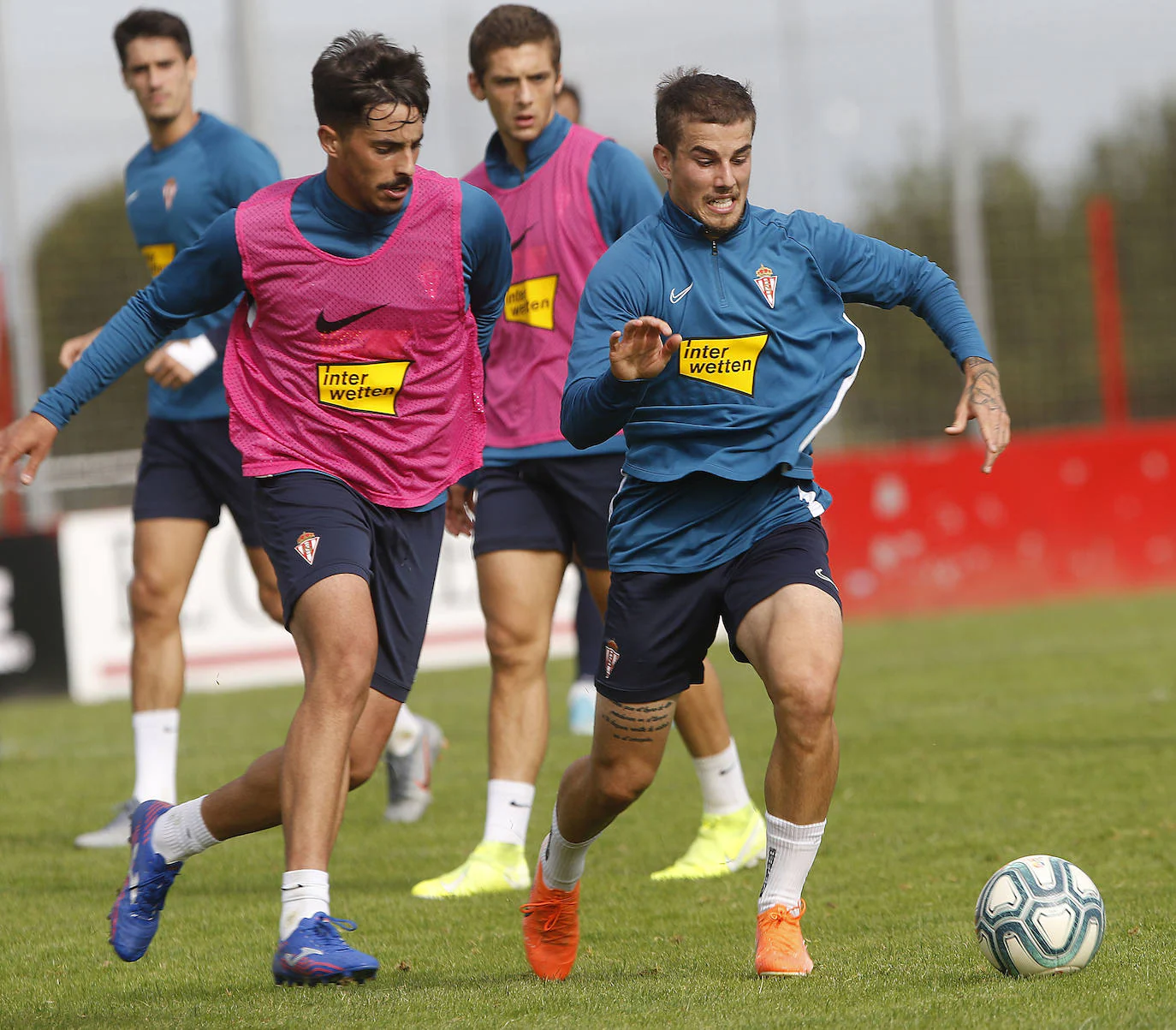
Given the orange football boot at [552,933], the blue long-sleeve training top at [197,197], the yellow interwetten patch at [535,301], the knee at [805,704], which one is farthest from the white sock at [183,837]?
the blue long-sleeve training top at [197,197]

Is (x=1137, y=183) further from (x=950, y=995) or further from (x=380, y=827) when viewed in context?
(x=950, y=995)

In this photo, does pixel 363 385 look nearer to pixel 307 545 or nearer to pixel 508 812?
pixel 307 545

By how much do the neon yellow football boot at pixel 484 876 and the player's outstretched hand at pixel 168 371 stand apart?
73.2 inches

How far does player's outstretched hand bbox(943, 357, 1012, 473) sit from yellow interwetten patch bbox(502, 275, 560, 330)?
1.88 metres

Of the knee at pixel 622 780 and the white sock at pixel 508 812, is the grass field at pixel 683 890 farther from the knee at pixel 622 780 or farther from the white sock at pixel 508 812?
the knee at pixel 622 780

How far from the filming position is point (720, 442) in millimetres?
4246

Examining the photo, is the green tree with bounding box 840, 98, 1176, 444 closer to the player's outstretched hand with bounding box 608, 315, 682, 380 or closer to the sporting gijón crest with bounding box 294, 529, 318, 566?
the sporting gijón crest with bounding box 294, 529, 318, 566

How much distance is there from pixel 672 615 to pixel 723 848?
1749 millimetres

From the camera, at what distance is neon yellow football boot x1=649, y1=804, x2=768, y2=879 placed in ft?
18.7

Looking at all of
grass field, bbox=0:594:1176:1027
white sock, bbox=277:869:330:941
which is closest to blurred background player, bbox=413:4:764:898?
grass field, bbox=0:594:1176:1027

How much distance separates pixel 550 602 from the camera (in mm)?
5812

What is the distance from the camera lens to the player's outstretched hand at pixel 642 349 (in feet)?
12.7

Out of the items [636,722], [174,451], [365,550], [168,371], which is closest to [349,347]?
[365,550]

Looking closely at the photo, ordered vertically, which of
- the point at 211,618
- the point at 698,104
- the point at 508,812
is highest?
the point at 698,104
